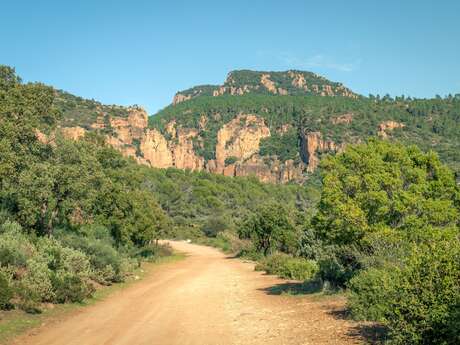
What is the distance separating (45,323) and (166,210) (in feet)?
220

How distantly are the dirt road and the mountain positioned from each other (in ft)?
258

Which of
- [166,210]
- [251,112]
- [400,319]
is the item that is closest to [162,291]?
[400,319]

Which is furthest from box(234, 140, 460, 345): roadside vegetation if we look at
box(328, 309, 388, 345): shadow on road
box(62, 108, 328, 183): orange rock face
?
box(62, 108, 328, 183): orange rock face

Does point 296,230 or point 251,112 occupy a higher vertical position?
point 251,112

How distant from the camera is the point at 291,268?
25906 mm

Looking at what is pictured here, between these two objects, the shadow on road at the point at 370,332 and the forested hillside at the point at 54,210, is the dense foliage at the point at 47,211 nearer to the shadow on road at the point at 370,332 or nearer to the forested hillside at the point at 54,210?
the forested hillside at the point at 54,210

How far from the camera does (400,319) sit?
836 centimetres

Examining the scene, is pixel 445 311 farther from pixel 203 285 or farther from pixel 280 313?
pixel 203 285

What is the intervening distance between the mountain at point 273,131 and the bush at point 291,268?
69559 mm

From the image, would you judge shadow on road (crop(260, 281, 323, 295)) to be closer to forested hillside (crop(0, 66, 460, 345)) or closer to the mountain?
forested hillside (crop(0, 66, 460, 345))

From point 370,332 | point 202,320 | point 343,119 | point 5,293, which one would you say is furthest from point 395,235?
point 343,119

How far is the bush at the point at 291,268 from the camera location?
24.7 meters

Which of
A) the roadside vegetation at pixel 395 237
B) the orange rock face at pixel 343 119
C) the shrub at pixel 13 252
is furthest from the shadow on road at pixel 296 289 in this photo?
the orange rock face at pixel 343 119

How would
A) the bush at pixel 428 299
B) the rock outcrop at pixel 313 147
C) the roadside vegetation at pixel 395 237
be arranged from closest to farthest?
1. the bush at pixel 428 299
2. the roadside vegetation at pixel 395 237
3. the rock outcrop at pixel 313 147
